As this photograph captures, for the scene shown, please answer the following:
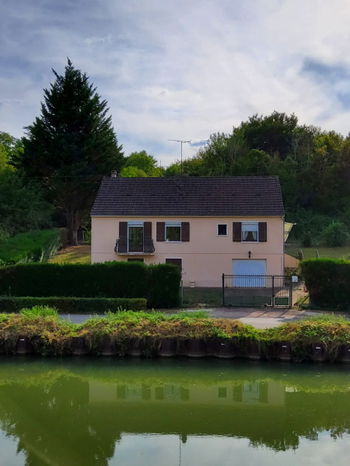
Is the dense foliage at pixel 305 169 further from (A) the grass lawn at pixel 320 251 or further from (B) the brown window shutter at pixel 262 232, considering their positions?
(B) the brown window shutter at pixel 262 232

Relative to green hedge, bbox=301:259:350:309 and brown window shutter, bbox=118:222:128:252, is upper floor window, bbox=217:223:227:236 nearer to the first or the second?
brown window shutter, bbox=118:222:128:252

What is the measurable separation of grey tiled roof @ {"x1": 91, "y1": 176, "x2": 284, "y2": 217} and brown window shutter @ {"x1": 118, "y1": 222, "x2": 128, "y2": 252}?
27.7 inches

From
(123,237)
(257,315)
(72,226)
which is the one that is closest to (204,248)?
(123,237)

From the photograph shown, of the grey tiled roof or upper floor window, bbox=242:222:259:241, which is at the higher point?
the grey tiled roof

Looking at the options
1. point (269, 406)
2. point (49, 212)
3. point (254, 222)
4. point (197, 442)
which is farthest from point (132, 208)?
point (197, 442)

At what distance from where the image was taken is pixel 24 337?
17250 millimetres

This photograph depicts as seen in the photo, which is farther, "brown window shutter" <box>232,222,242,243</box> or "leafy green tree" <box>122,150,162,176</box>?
"leafy green tree" <box>122,150,162,176</box>

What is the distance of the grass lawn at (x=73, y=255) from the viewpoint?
37188mm

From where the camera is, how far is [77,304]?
22.5 meters

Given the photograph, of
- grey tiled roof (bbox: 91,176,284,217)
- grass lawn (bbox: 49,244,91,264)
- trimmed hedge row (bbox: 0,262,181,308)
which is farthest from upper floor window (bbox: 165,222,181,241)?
grass lawn (bbox: 49,244,91,264)

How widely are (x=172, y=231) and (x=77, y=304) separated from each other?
1028 cm

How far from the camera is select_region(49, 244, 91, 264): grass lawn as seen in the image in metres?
37.2

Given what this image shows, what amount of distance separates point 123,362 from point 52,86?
3307cm

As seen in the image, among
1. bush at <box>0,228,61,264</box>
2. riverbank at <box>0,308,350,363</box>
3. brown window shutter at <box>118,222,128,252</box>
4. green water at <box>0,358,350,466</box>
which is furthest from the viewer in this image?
brown window shutter at <box>118,222,128,252</box>
